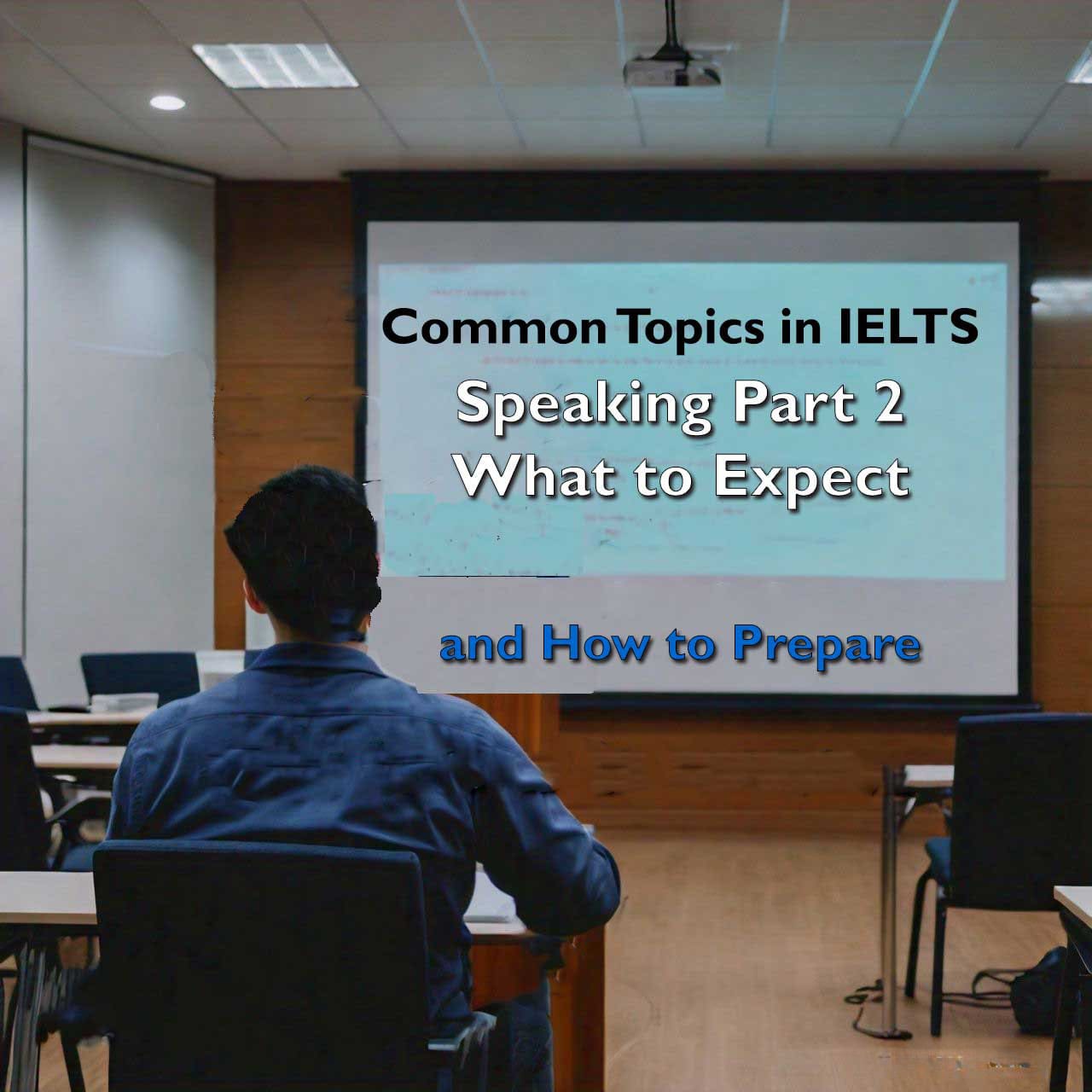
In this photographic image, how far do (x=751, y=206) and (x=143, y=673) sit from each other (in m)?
3.44

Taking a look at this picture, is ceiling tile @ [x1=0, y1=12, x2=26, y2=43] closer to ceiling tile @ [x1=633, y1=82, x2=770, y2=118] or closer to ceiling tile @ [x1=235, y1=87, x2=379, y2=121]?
ceiling tile @ [x1=235, y1=87, x2=379, y2=121]

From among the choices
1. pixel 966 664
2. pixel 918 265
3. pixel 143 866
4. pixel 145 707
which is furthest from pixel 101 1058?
pixel 918 265

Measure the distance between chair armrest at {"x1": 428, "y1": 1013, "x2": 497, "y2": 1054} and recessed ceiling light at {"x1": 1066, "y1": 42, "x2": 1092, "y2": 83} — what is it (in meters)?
4.55

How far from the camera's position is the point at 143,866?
1461mm

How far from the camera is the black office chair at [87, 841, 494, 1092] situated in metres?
1.45

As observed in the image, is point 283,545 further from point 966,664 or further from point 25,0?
point 966,664

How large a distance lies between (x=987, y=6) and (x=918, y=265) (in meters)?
1.82

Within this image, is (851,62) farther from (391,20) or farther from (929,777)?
(929,777)

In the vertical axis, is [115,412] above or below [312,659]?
above

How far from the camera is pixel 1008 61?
5125 millimetres

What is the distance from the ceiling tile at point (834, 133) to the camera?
5820 mm

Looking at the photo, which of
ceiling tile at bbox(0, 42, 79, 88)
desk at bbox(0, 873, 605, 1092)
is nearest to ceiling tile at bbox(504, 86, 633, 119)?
ceiling tile at bbox(0, 42, 79, 88)

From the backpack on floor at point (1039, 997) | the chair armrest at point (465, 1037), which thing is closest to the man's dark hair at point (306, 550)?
the chair armrest at point (465, 1037)

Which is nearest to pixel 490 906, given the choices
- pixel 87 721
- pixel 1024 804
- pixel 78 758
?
pixel 1024 804
